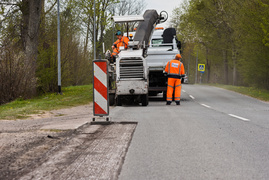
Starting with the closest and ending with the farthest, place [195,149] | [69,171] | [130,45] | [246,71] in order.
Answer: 1. [69,171]
2. [195,149]
3. [130,45]
4. [246,71]

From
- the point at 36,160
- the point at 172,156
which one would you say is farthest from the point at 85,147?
the point at 172,156

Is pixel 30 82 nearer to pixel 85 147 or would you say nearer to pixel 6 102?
pixel 6 102

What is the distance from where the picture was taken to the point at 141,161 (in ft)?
15.7

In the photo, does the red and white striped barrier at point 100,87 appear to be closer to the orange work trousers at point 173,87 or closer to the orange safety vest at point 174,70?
the orange work trousers at point 173,87

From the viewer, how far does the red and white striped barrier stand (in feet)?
29.2

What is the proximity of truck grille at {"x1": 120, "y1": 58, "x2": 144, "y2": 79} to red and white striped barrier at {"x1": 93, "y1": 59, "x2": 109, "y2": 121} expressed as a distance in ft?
17.7

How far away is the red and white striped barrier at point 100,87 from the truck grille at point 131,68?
5.40 meters

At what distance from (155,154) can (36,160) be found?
161 cm

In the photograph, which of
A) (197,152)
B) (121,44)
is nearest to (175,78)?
(121,44)

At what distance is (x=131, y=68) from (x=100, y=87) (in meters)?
5.49

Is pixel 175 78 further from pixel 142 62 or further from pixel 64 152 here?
pixel 64 152

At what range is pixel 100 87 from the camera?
8961 mm

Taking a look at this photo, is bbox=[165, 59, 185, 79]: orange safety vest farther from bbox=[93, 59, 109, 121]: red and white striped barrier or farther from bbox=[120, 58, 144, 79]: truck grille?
bbox=[93, 59, 109, 121]: red and white striped barrier

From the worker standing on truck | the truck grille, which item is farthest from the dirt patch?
the worker standing on truck
